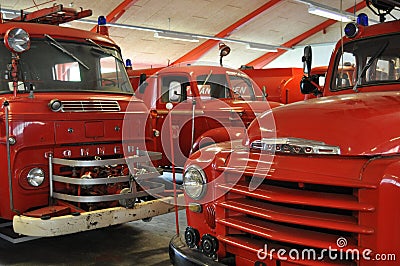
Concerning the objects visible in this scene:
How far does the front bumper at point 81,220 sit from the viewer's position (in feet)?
12.3

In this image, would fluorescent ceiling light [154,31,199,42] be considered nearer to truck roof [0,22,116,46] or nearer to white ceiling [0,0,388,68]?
white ceiling [0,0,388,68]

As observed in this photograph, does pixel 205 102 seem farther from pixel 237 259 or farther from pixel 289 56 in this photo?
pixel 289 56

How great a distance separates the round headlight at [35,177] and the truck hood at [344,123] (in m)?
2.15

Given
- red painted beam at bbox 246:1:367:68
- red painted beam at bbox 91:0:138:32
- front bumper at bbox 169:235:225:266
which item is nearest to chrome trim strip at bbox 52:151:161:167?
front bumper at bbox 169:235:225:266

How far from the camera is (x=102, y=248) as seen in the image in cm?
466

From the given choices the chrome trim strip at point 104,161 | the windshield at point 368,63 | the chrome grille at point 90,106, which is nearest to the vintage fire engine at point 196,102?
the chrome grille at point 90,106

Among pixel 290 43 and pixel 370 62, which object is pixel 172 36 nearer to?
pixel 290 43

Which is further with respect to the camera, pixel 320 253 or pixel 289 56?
pixel 289 56

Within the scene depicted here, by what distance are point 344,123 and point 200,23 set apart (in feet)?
46.7

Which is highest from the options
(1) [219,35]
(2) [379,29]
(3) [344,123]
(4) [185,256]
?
(1) [219,35]

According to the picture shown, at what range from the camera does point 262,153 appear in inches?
105

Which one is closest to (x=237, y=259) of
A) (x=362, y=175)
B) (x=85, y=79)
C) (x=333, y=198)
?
(x=333, y=198)

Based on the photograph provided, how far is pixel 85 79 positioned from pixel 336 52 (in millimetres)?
2574

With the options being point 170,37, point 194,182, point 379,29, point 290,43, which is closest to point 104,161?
point 194,182
